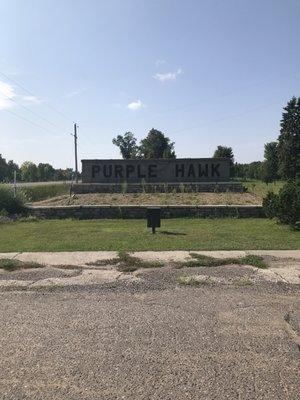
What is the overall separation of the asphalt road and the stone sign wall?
77.5ft

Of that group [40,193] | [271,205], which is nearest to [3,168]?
[40,193]

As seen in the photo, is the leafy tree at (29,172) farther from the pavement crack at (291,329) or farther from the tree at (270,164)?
the pavement crack at (291,329)

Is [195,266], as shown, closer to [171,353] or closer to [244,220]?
[171,353]

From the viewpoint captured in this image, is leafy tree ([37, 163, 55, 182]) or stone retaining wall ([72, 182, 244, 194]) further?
leafy tree ([37, 163, 55, 182])

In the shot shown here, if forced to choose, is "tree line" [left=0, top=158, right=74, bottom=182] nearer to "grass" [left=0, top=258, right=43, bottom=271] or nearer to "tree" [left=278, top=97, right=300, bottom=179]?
"tree" [left=278, top=97, right=300, bottom=179]

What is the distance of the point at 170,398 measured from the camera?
379 centimetres

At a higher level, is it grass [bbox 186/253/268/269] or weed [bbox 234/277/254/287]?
grass [bbox 186/253/268/269]

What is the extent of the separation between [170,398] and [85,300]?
9.94 feet

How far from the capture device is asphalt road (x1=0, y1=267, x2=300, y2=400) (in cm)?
398

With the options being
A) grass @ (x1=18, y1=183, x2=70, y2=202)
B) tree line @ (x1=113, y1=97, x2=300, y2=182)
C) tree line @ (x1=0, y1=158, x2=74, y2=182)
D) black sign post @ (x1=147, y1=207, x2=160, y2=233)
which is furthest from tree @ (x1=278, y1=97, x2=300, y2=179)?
black sign post @ (x1=147, y1=207, x2=160, y2=233)

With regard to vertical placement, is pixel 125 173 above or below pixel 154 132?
below

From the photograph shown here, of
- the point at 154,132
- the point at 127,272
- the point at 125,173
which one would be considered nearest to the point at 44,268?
the point at 127,272

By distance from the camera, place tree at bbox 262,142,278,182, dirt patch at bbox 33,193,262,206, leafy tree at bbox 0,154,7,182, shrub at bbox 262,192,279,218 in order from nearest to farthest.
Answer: shrub at bbox 262,192,279,218
dirt patch at bbox 33,193,262,206
tree at bbox 262,142,278,182
leafy tree at bbox 0,154,7,182

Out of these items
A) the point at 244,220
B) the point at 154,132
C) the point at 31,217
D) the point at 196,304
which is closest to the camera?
the point at 196,304
